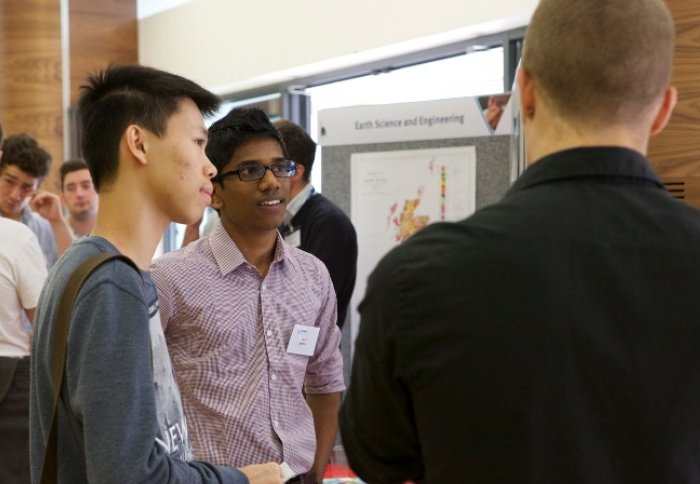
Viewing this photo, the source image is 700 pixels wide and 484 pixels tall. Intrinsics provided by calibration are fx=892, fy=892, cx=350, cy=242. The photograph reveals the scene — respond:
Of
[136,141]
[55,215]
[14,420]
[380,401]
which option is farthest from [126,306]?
[55,215]

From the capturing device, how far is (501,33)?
15.7 ft

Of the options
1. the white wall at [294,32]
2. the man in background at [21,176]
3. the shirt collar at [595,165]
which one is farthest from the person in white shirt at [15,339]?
the white wall at [294,32]

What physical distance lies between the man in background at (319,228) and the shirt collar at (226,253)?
1224 mm

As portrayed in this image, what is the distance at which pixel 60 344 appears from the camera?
122cm

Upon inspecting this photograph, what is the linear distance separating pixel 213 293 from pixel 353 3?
3.73 meters

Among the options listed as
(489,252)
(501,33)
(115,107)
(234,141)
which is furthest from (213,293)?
(501,33)

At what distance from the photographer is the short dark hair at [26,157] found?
13.1 ft

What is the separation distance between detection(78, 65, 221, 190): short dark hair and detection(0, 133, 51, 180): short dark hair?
266 centimetres

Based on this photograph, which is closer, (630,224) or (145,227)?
(630,224)

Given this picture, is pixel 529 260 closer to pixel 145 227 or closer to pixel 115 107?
pixel 145 227

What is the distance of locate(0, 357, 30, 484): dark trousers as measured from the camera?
2.79 metres

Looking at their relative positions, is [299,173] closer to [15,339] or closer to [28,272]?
[28,272]

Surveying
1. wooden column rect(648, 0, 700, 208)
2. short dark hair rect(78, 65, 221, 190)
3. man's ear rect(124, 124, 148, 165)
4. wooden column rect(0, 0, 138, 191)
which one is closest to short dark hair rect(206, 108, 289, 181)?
short dark hair rect(78, 65, 221, 190)

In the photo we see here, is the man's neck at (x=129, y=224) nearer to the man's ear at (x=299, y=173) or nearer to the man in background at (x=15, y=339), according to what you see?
the man in background at (x=15, y=339)
